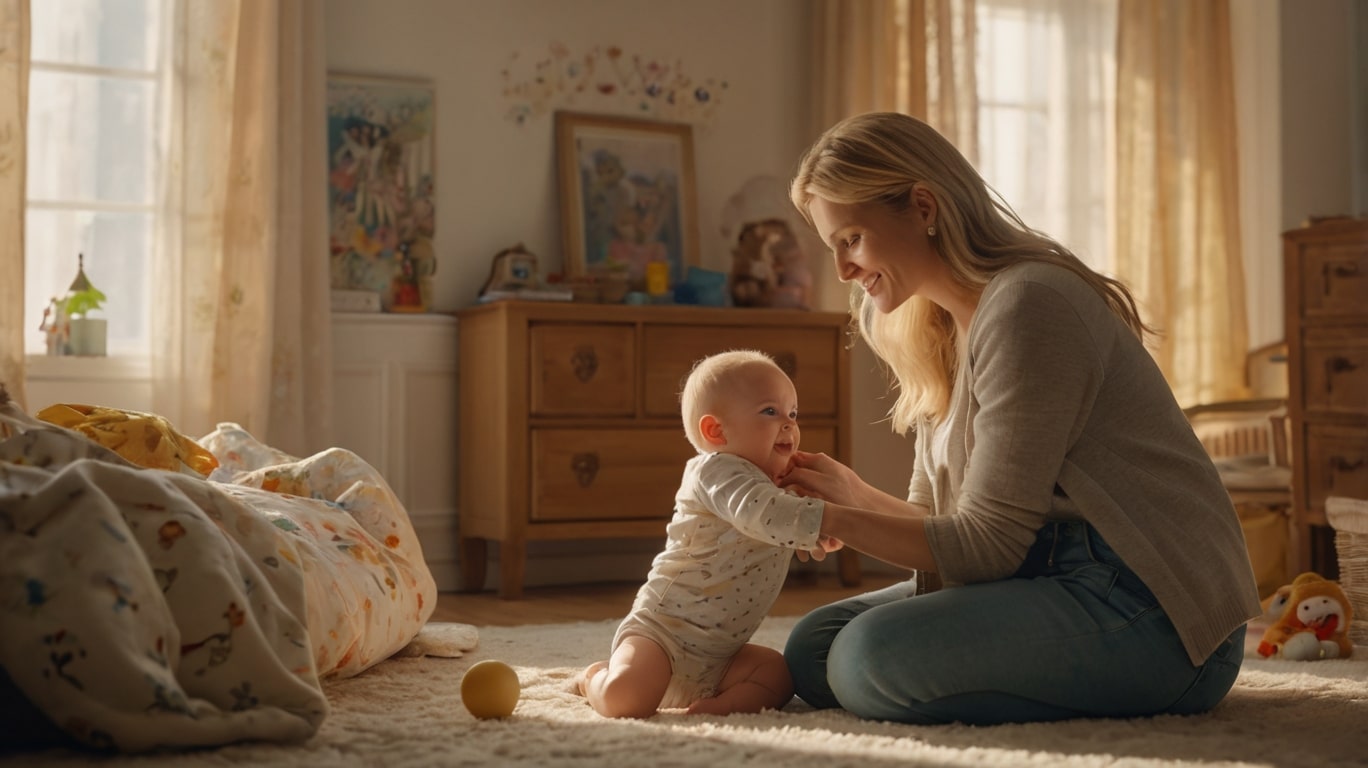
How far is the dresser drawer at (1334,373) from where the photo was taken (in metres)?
3.75

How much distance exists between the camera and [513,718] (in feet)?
6.48

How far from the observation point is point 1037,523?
1.91 m

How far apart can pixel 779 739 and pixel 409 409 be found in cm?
276

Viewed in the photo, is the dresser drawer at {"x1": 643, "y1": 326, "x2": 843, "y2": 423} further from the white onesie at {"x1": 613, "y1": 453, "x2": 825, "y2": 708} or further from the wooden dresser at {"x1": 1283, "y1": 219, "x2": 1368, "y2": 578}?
the white onesie at {"x1": 613, "y1": 453, "x2": 825, "y2": 708}

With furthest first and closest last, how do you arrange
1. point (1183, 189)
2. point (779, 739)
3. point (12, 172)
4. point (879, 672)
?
point (1183, 189), point (12, 172), point (879, 672), point (779, 739)

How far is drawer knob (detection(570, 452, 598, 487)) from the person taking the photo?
13.4 feet

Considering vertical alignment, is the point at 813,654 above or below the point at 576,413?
below

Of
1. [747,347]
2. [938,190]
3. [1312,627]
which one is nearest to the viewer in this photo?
[938,190]

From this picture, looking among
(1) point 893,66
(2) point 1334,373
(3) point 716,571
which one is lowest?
(3) point 716,571

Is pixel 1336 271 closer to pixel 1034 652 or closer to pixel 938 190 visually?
pixel 938 190

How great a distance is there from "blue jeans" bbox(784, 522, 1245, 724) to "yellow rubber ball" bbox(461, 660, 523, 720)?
0.45 m

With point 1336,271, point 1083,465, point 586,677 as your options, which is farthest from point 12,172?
point 1336,271

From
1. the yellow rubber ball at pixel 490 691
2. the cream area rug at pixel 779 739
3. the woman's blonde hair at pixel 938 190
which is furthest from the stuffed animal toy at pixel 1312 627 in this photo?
the yellow rubber ball at pixel 490 691

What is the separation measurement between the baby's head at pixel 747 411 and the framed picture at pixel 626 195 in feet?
7.82
